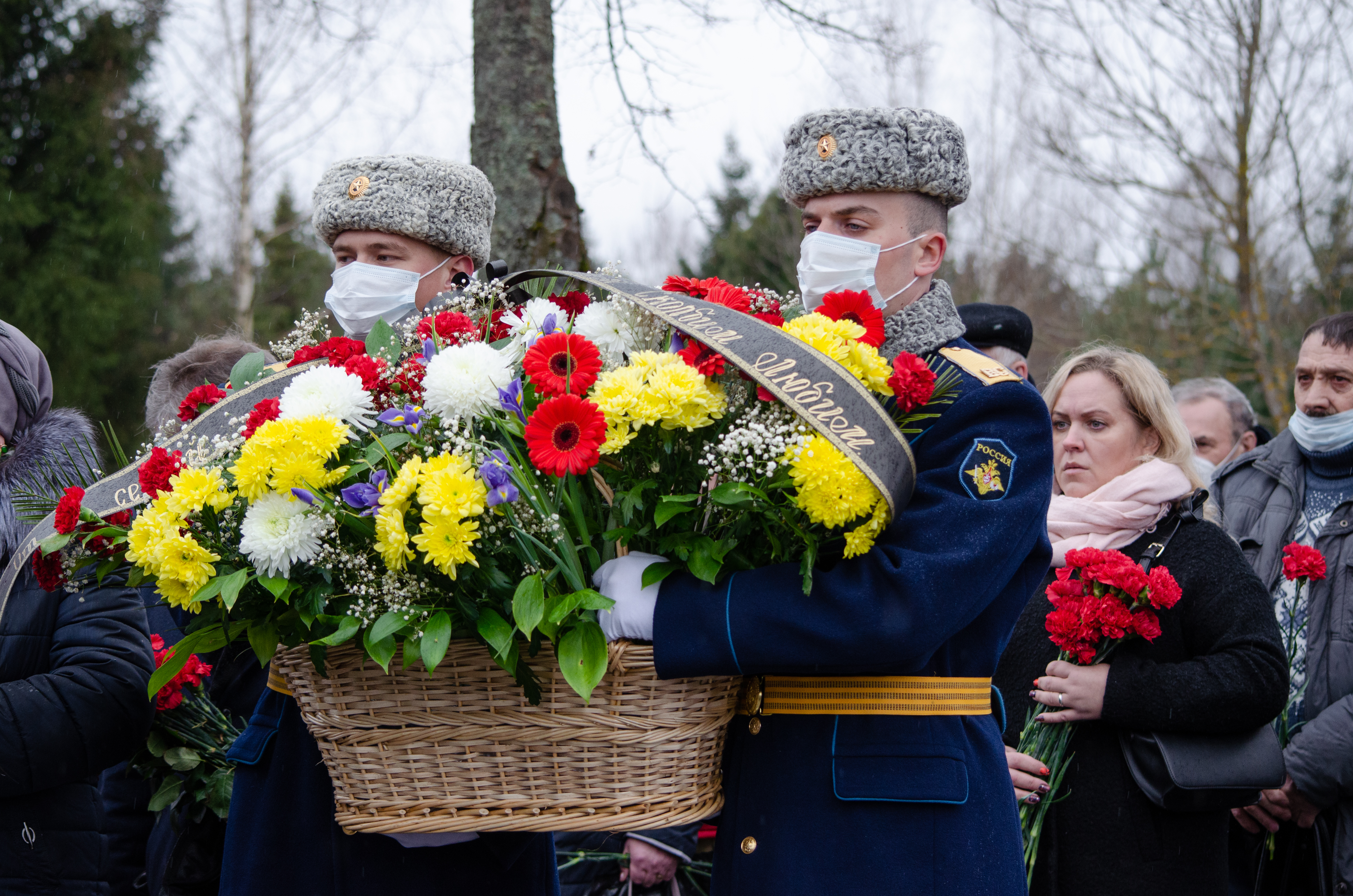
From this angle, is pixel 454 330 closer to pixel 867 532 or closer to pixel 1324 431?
pixel 867 532

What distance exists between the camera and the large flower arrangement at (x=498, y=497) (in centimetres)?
179

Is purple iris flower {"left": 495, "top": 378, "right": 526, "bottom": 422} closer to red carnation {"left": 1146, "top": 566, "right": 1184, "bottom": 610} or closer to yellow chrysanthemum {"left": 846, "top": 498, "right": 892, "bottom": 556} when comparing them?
yellow chrysanthemum {"left": 846, "top": 498, "right": 892, "bottom": 556}

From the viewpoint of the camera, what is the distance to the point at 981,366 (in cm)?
218

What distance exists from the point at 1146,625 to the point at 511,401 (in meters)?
1.89

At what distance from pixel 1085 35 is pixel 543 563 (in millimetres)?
10389

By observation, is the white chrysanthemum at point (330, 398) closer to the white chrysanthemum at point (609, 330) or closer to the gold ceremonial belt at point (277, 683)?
the white chrysanthemum at point (609, 330)

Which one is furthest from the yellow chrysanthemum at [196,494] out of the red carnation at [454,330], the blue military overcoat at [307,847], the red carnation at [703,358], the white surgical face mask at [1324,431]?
the white surgical face mask at [1324,431]

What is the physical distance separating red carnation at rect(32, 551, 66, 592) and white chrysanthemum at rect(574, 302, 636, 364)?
3.70 feet

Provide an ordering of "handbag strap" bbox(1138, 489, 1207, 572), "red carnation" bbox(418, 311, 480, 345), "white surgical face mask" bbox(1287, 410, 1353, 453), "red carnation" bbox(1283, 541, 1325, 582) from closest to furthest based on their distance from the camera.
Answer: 1. "red carnation" bbox(418, 311, 480, 345)
2. "handbag strap" bbox(1138, 489, 1207, 572)
3. "red carnation" bbox(1283, 541, 1325, 582)
4. "white surgical face mask" bbox(1287, 410, 1353, 453)

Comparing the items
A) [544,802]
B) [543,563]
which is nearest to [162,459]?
[543,563]

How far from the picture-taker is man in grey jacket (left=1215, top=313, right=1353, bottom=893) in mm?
3457

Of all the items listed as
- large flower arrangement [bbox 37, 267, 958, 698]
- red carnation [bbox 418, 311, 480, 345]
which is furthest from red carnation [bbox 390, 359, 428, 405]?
red carnation [bbox 418, 311, 480, 345]


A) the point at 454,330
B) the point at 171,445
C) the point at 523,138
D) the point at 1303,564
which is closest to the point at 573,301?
the point at 454,330

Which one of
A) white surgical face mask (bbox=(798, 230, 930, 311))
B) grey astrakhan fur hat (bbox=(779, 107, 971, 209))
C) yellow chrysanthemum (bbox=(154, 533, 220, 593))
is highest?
grey astrakhan fur hat (bbox=(779, 107, 971, 209))
